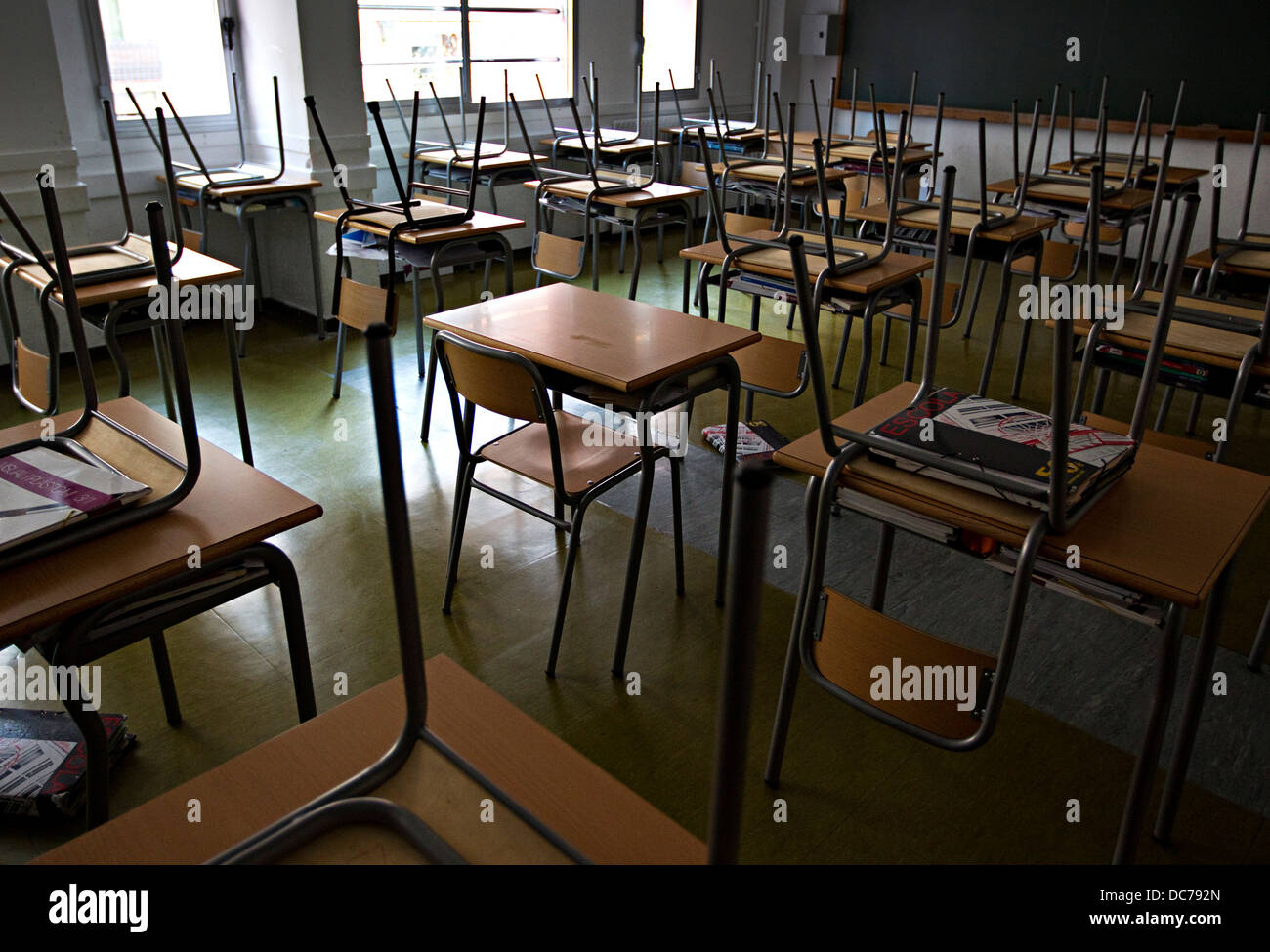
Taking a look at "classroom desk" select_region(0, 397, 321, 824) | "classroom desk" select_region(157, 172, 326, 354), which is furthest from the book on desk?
"classroom desk" select_region(157, 172, 326, 354)

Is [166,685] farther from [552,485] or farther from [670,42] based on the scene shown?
[670,42]

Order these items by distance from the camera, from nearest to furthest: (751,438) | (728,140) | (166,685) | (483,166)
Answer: (166,685)
(751,438)
(483,166)
(728,140)

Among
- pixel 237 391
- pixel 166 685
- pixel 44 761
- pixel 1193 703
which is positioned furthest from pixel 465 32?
pixel 1193 703

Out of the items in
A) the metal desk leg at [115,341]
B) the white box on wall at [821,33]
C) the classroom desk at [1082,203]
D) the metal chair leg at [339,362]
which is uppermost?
the white box on wall at [821,33]

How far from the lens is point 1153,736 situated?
1522 millimetres

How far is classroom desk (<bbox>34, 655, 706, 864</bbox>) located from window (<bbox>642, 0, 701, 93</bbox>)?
22.7 feet

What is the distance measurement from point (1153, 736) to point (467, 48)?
18.6 ft

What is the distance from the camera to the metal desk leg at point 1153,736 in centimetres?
140

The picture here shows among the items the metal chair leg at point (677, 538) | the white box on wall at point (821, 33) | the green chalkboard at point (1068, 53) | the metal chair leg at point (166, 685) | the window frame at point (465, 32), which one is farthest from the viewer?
the white box on wall at point (821, 33)

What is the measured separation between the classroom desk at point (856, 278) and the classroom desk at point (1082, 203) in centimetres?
136

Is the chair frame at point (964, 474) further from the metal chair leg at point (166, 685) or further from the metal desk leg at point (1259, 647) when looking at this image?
the metal chair leg at point (166, 685)

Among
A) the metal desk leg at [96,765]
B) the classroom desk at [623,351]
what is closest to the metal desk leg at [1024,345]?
the classroom desk at [623,351]

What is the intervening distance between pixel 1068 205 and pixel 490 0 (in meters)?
3.83
